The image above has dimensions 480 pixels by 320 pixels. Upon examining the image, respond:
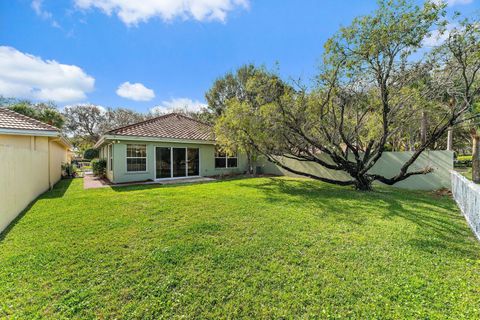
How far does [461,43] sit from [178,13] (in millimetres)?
11377


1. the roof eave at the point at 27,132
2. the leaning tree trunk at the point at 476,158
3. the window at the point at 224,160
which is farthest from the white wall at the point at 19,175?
the leaning tree trunk at the point at 476,158

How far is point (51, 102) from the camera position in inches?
1335

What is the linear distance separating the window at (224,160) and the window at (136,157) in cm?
509

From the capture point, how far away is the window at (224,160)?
16328 mm

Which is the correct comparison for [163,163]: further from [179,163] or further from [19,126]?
[19,126]

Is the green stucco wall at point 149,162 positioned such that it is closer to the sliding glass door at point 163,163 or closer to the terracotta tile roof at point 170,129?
the sliding glass door at point 163,163

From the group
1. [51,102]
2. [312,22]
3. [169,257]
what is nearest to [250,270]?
[169,257]

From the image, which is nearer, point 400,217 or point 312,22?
point 400,217

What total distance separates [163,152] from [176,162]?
1.07 metres

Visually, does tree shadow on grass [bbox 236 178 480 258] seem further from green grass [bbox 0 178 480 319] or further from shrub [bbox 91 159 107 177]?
shrub [bbox 91 159 107 177]

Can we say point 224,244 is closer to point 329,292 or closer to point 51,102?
point 329,292

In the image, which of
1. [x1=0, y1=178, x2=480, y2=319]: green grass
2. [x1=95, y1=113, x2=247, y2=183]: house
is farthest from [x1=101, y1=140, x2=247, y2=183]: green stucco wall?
[x1=0, y1=178, x2=480, y2=319]: green grass

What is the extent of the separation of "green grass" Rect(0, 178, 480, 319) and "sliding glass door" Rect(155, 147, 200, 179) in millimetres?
7155

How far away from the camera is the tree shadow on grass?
455cm
